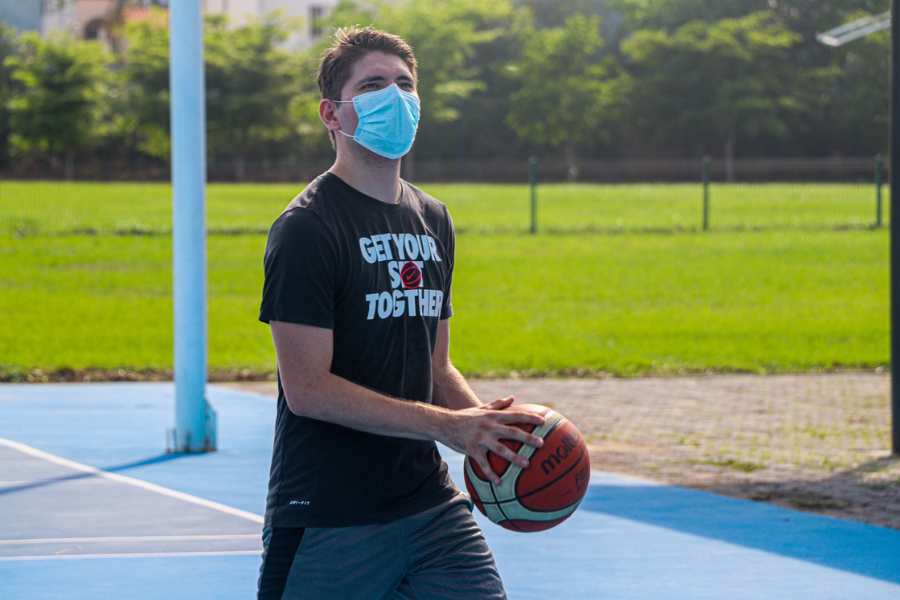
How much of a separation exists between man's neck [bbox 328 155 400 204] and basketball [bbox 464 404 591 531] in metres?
0.70

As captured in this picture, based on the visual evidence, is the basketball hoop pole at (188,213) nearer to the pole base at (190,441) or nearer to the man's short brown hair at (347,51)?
the pole base at (190,441)

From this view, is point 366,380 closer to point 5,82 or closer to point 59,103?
point 59,103

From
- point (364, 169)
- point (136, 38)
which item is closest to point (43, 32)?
point (136, 38)

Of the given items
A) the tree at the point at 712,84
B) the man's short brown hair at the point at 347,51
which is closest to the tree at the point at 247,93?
the tree at the point at 712,84

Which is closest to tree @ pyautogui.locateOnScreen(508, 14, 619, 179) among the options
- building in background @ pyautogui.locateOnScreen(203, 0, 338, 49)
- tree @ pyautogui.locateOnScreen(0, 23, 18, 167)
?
building in background @ pyautogui.locateOnScreen(203, 0, 338, 49)

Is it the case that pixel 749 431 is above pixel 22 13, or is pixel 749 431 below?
below

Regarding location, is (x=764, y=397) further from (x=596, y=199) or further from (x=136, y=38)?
(x=136, y=38)

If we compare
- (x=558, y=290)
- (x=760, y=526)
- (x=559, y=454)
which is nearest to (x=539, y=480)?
(x=559, y=454)

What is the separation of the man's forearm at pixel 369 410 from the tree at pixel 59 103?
52.3 m

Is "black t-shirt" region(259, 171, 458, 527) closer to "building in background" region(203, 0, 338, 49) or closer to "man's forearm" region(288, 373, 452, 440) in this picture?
"man's forearm" region(288, 373, 452, 440)

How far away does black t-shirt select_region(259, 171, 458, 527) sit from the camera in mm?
3805

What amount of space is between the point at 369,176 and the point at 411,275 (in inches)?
11.9

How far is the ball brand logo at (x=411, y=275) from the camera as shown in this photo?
3.97m

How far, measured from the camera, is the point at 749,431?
1181 centimetres
